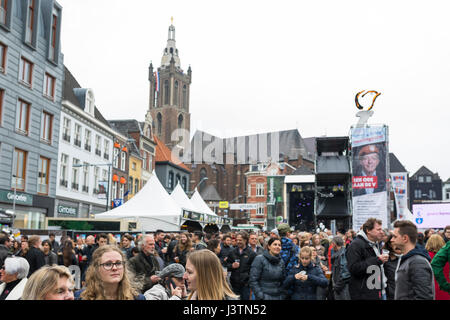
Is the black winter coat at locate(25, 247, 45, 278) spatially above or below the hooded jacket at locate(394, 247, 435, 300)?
below

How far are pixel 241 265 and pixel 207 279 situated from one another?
6532 mm

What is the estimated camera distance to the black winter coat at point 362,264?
6.48 meters

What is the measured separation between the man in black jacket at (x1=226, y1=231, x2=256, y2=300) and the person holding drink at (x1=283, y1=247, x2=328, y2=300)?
1.88m

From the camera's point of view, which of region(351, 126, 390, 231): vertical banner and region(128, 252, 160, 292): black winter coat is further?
region(351, 126, 390, 231): vertical banner

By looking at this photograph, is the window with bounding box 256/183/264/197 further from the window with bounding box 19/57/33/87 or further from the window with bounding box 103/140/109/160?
the window with bounding box 19/57/33/87

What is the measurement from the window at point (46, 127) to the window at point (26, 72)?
2.39 metres

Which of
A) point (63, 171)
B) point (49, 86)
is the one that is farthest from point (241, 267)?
point (63, 171)

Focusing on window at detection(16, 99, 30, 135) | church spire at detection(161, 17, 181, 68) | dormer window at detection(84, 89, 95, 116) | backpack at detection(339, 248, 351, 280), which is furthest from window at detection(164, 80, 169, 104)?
backpack at detection(339, 248, 351, 280)

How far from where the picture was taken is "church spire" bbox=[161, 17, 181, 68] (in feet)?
370

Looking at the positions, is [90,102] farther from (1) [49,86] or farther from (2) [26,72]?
(2) [26,72]

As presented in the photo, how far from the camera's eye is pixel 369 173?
1118 inches

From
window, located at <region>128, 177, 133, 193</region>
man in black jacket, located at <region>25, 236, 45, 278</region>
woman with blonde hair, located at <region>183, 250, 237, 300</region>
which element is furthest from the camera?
window, located at <region>128, 177, 133, 193</region>
